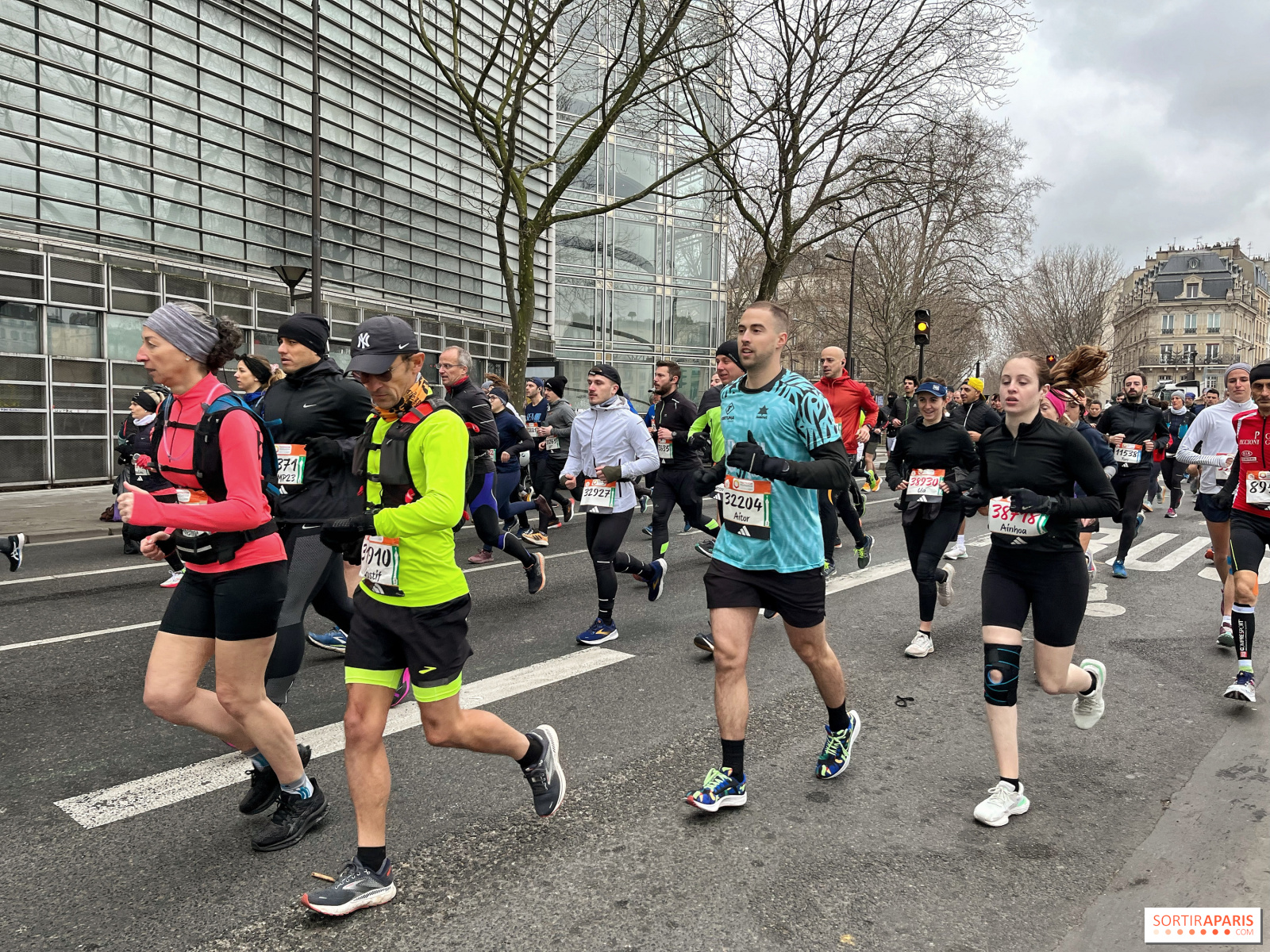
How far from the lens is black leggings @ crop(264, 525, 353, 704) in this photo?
3.97 metres

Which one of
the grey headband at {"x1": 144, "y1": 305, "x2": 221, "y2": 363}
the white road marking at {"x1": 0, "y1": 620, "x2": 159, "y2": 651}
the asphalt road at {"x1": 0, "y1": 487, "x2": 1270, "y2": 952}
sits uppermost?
the grey headband at {"x1": 144, "y1": 305, "x2": 221, "y2": 363}

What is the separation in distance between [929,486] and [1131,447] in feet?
13.4

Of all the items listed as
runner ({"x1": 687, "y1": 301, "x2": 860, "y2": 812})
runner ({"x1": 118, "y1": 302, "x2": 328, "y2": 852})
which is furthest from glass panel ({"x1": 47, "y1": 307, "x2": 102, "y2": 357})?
runner ({"x1": 687, "y1": 301, "x2": 860, "y2": 812})

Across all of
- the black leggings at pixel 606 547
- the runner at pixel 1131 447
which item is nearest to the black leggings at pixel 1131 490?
the runner at pixel 1131 447

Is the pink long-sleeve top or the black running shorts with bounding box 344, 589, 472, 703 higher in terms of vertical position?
the pink long-sleeve top

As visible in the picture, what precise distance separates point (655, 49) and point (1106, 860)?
15659 millimetres

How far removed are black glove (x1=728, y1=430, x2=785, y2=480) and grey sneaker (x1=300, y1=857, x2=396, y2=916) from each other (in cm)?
183

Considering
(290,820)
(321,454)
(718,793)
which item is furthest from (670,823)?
(321,454)

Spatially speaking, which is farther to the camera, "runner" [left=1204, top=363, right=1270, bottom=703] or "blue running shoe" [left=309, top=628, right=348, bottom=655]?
"blue running shoe" [left=309, top=628, right=348, bottom=655]

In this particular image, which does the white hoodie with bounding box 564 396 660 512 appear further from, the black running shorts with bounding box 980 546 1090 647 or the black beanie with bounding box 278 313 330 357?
the black running shorts with bounding box 980 546 1090 647

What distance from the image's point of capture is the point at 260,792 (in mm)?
3480

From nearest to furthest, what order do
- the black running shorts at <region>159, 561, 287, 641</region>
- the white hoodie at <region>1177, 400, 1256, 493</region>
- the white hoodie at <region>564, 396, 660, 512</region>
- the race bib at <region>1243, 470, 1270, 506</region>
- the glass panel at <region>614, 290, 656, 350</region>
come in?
the black running shorts at <region>159, 561, 287, 641</region>, the race bib at <region>1243, 470, 1270, 506</region>, the white hoodie at <region>564, 396, 660, 512</region>, the white hoodie at <region>1177, 400, 1256, 493</region>, the glass panel at <region>614, 290, 656, 350</region>

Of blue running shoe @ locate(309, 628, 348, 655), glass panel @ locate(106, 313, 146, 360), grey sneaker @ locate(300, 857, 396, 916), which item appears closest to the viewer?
grey sneaker @ locate(300, 857, 396, 916)

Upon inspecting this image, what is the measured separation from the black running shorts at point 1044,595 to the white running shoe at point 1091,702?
40 centimetres
